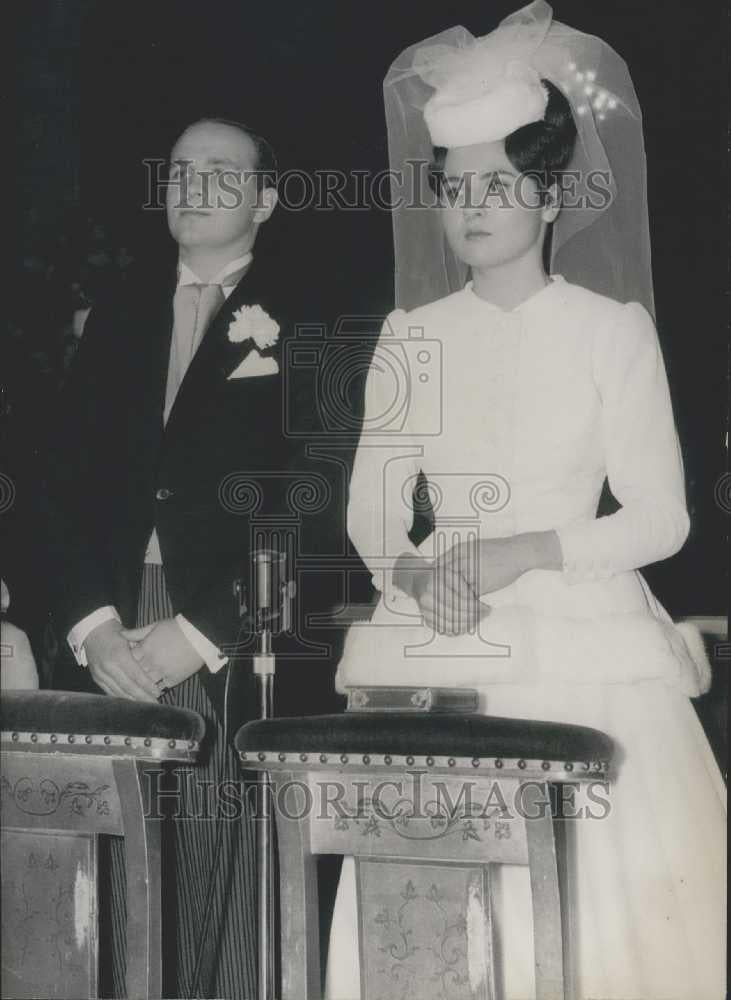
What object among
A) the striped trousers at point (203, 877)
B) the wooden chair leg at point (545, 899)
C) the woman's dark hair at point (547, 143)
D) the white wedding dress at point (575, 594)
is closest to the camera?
the wooden chair leg at point (545, 899)

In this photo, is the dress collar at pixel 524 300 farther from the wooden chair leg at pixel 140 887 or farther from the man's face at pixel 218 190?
the wooden chair leg at pixel 140 887

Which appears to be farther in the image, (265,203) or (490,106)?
(265,203)

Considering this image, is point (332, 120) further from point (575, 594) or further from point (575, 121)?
point (575, 594)

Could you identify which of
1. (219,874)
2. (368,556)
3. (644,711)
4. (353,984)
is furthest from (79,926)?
(644,711)

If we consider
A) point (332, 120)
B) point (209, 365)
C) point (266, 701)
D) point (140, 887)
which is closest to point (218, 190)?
point (332, 120)

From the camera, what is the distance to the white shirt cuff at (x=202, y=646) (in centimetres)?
298

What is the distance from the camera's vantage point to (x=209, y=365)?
→ 306 cm

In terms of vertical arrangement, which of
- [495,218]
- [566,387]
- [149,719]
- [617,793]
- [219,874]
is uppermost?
[495,218]

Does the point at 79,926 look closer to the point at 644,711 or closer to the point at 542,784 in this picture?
the point at 542,784

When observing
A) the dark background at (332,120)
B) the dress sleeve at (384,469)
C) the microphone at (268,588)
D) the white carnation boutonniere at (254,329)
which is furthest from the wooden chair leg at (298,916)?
the white carnation boutonniere at (254,329)

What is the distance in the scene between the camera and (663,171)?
116 inches

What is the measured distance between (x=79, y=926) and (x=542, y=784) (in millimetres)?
979

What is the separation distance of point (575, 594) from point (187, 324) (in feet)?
3.50

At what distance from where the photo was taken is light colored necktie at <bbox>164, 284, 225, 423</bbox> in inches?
122
